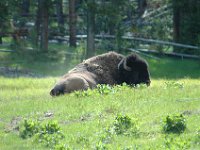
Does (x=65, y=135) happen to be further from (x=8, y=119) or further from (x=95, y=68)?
(x=95, y=68)

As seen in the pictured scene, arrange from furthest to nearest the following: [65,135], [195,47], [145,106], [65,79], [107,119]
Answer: [195,47]
[65,79]
[145,106]
[107,119]
[65,135]

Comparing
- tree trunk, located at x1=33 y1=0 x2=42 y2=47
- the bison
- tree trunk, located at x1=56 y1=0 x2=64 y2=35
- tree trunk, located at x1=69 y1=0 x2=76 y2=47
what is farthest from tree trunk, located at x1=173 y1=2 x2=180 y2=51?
the bison

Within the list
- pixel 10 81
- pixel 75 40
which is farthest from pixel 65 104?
pixel 75 40

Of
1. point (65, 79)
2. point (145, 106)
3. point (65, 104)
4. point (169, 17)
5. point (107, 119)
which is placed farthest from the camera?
point (169, 17)

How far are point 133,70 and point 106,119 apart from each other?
24.6 feet

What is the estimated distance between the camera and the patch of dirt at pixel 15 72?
31867 millimetres

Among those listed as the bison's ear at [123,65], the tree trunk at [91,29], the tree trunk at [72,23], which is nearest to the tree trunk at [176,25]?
the tree trunk at [91,29]

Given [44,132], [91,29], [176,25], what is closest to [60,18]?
[91,29]

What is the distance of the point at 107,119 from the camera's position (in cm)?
1318

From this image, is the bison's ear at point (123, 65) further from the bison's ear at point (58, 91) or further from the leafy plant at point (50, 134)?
the leafy plant at point (50, 134)

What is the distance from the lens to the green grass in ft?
37.8

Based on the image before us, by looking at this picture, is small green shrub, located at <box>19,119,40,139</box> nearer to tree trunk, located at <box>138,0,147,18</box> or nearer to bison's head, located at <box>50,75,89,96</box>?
bison's head, located at <box>50,75,89,96</box>

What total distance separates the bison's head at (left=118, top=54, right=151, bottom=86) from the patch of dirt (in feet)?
38.7

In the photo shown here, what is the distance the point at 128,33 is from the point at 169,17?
4.09 m
